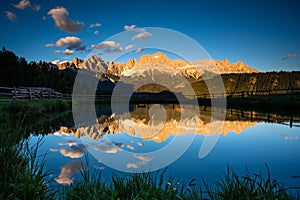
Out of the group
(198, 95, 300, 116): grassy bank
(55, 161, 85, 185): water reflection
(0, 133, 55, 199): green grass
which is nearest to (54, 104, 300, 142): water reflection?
(55, 161, 85, 185): water reflection

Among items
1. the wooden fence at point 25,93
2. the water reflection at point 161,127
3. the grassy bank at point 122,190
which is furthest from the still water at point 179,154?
the wooden fence at point 25,93

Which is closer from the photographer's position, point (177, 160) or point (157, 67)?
point (177, 160)

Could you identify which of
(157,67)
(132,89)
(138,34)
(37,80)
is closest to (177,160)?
(138,34)

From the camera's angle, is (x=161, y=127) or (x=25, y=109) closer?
(x=161, y=127)

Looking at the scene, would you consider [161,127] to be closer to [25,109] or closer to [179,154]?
[179,154]

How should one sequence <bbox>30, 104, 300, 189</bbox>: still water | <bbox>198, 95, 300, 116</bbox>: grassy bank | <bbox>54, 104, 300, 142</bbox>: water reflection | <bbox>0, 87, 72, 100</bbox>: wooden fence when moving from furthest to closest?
<bbox>198, 95, 300, 116</bbox>: grassy bank < <bbox>0, 87, 72, 100</bbox>: wooden fence < <bbox>54, 104, 300, 142</bbox>: water reflection < <bbox>30, 104, 300, 189</bbox>: still water

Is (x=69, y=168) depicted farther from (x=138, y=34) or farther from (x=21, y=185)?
(x=138, y=34)

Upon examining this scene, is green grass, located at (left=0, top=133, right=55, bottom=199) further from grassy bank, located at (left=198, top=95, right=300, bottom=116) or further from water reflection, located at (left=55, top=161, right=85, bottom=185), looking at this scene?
grassy bank, located at (left=198, top=95, right=300, bottom=116)

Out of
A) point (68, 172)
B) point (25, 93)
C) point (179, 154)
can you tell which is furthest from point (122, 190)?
point (25, 93)

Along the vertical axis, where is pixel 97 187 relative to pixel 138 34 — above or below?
below

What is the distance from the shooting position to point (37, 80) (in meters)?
53.1

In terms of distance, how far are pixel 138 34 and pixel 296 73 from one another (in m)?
92.5

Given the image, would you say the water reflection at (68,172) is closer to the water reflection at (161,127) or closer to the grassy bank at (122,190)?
the grassy bank at (122,190)

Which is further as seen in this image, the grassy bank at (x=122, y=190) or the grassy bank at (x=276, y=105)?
the grassy bank at (x=276, y=105)
